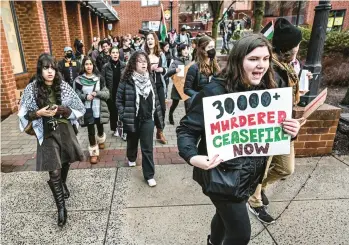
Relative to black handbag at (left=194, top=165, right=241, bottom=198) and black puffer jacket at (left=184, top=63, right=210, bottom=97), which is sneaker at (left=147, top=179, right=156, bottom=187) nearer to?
black puffer jacket at (left=184, top=63, right=210, bottom=97)

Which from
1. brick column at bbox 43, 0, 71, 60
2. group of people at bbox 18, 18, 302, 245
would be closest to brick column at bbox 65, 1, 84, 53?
brick column at bbox 43, 0, 71, 60

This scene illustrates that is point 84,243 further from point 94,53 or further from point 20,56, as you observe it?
point 20,56

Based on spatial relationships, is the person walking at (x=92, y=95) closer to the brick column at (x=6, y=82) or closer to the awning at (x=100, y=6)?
the brick column at (x=6, y=82)

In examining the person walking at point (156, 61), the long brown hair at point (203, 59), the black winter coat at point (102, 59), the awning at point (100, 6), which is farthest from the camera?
the awning at point (100, 6)

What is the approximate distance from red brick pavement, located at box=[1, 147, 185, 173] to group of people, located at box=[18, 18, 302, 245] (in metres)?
0.19

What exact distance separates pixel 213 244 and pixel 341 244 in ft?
4.19

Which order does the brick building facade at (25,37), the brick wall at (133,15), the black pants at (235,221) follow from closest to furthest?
the black pants at (235,221)
the brick building facade at (25,37)
the brick wall at (133,15)

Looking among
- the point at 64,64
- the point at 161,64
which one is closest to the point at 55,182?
the point at 64,64

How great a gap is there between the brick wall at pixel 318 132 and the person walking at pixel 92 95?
2.86m

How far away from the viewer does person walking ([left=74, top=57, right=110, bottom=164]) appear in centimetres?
413

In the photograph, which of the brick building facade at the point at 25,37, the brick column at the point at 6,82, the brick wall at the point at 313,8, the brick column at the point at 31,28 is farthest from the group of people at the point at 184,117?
the brick wall at the point at 313,8

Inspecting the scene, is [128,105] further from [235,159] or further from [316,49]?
[316,49]

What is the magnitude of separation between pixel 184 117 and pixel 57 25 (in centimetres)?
925

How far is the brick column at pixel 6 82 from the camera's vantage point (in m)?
6.29
